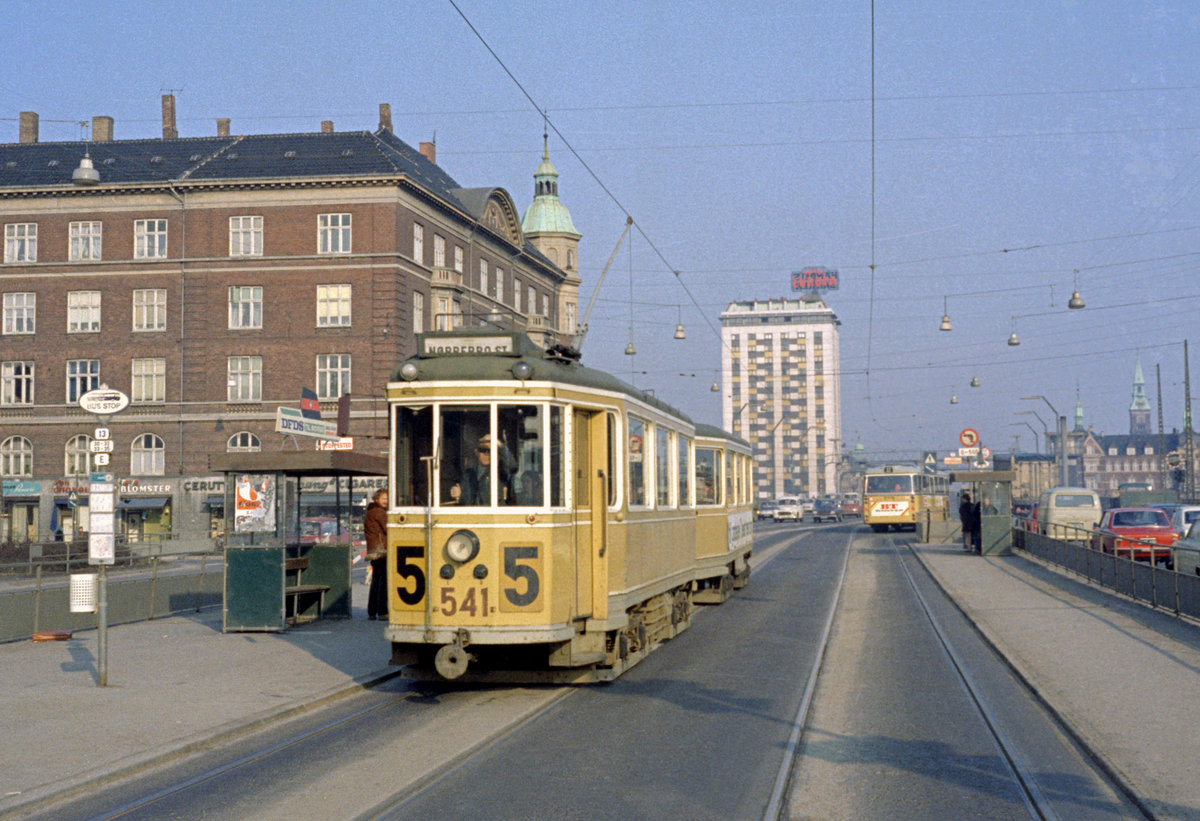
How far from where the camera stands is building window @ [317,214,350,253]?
53188 mm

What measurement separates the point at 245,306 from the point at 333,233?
16.4ft

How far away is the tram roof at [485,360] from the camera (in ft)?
36.0

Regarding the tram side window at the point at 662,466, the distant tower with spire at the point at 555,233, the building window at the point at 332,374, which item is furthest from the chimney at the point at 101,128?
the tram side window at the point at 662,466

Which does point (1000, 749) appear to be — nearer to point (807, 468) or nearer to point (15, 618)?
point (15, 618)

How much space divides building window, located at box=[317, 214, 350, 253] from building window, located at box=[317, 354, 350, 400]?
15.0 ft

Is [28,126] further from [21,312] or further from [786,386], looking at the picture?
[786,386]

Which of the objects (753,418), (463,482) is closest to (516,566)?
(463,482)

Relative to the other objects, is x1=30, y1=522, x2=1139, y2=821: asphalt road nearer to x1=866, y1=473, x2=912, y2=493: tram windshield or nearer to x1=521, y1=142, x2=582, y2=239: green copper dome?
x1=866, y1=473, x2=912, y2=493: tram windshield

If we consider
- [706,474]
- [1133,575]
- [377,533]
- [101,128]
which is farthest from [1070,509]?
[101,128]

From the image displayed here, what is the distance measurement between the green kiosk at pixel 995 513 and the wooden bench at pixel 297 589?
21.5 m

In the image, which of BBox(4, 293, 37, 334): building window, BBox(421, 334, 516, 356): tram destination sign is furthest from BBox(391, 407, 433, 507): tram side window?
BBox(4, 293, 37, 334): building window

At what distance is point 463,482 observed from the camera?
35.6 ft

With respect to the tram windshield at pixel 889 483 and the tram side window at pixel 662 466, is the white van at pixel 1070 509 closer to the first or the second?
the tram windshield at pixel 889 483

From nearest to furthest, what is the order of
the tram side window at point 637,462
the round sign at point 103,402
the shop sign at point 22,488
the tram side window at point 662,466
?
the round sign at point 103,402 → the tram side window at point 637,462 → the tram side window at point 662,466 → the shop sign at point 22,488
